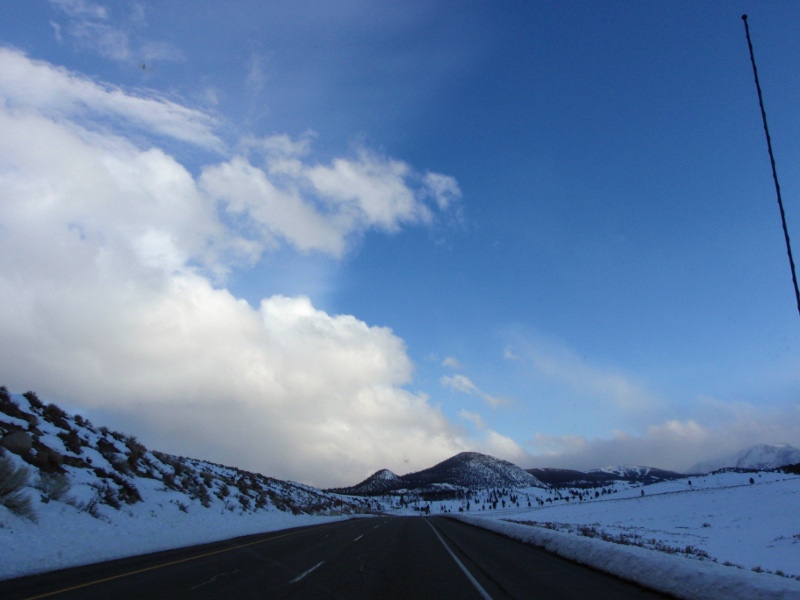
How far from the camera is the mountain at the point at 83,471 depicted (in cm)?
1687

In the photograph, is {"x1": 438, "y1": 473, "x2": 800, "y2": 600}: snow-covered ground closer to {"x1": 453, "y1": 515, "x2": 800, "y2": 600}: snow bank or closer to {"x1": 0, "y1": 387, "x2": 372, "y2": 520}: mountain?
{"x1": 453, "y1": 515, "x2": 800, "y2": 600}: snow bank

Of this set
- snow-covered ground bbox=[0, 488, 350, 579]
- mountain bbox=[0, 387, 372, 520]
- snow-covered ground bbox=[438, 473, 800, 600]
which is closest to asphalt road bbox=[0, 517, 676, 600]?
snow-covered ground bbox=[438, 473, 800, 600]

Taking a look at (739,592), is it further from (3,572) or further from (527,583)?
(3,572)

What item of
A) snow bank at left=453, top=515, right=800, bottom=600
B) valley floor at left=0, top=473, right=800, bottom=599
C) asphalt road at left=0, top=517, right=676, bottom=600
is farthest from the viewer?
asphalt road at left=0, top=517, right=676, bottom=600

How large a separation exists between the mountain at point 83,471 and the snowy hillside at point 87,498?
0.12 feet

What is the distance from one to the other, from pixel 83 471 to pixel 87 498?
324cm

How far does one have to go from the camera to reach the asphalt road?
28.5ft

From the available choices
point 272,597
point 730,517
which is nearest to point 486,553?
point 272,597

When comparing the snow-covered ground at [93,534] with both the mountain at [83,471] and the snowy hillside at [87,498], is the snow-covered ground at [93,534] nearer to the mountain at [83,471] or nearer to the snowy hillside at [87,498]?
the snowy hillside at [87,498]

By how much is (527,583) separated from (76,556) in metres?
12.5

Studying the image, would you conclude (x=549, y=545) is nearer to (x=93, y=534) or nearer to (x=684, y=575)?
(x=684, y=575)

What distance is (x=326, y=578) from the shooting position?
10.5m

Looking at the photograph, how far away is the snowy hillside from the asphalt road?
1918mm

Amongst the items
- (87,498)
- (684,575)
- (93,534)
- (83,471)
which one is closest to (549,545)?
(684,575)
